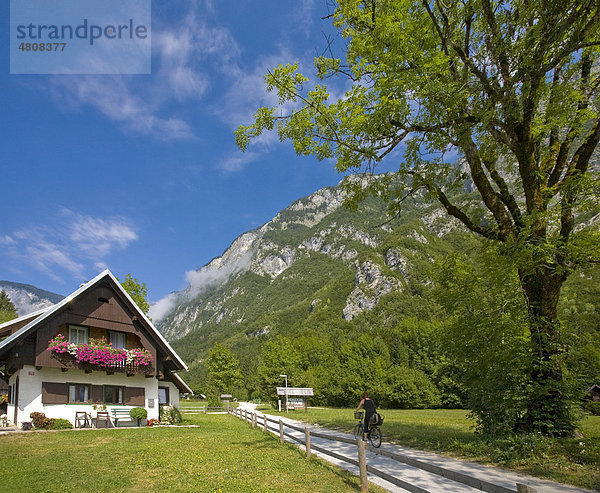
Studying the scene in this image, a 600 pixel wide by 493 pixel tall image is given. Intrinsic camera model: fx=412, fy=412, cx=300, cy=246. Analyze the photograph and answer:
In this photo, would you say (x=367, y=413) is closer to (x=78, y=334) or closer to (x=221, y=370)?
(x=78, y=334)

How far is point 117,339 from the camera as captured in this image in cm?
2512

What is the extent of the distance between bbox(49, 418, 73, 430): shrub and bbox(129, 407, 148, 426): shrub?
3.55m

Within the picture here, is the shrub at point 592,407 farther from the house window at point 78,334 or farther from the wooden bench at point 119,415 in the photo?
the house window at point 78,334

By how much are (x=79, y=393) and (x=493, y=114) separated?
78.5 feet

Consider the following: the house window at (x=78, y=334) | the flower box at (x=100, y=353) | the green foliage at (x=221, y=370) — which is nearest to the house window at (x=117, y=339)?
the flower box at (x=100, y=353)

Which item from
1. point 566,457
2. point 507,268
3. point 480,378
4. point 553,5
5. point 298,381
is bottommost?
point 298,381

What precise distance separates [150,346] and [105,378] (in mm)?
3138

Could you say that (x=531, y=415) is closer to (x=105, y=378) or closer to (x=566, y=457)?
(x=566, y=457)

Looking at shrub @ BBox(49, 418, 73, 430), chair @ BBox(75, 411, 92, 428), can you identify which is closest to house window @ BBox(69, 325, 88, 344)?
chair @ BBox(75, 411, 92, 428)

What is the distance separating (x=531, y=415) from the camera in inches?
438

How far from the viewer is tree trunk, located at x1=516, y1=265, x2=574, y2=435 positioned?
1085 cm

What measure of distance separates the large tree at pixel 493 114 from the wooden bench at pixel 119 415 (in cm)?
1893

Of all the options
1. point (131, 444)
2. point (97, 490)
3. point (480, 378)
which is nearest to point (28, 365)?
point (131, 444)

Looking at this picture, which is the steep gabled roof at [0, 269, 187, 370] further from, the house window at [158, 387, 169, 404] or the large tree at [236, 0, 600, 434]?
the large tree at [236, 0, 600, 434]
